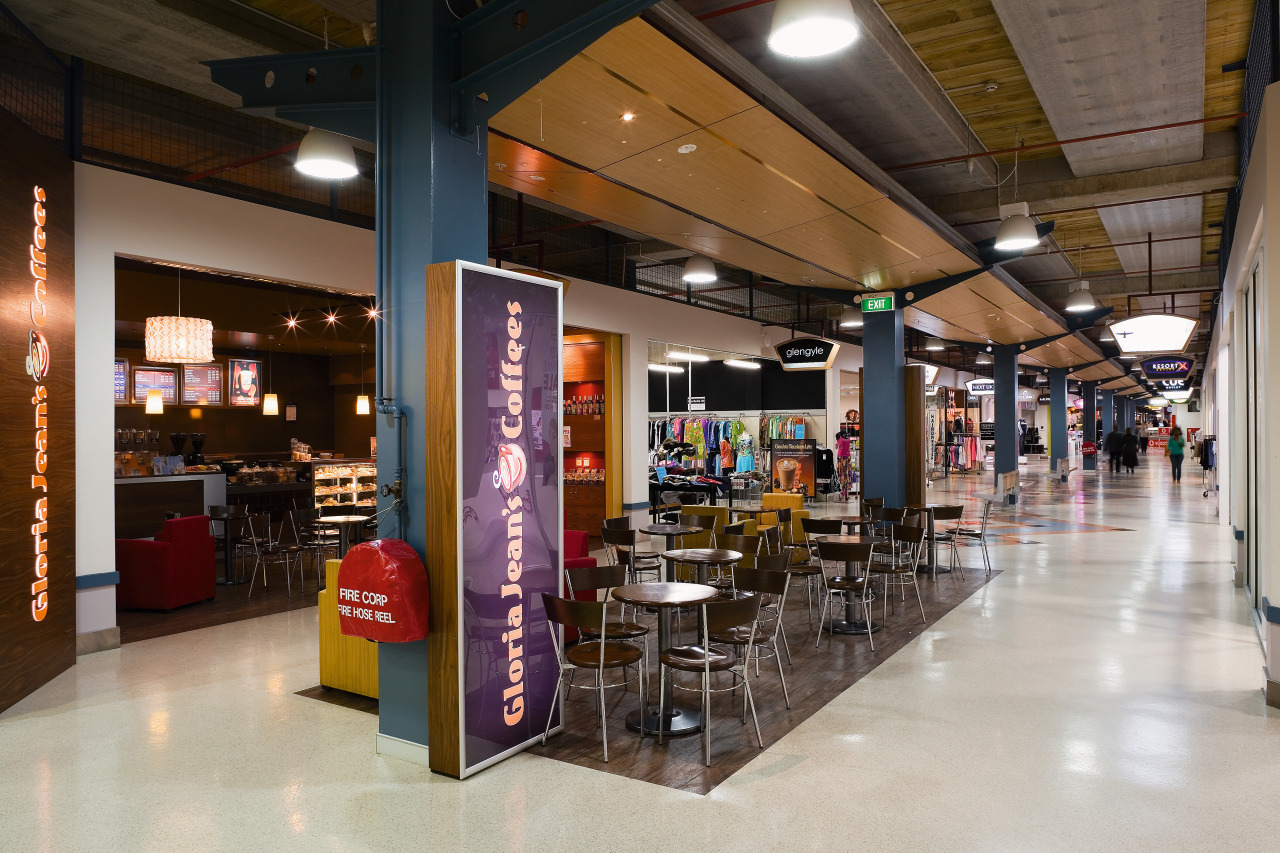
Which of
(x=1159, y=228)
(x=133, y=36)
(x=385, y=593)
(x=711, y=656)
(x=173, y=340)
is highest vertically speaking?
(x=133, y=36)

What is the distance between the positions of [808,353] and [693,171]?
8.11 m

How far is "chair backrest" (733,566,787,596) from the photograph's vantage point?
4.66 m

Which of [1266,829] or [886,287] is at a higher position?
[886,287]

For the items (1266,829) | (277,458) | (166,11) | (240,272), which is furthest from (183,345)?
(1266,829)

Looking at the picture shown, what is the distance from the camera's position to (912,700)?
193 inches

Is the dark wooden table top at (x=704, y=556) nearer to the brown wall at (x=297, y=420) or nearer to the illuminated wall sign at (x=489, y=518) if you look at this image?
the illuminated wall sign at (x=489, y=518)

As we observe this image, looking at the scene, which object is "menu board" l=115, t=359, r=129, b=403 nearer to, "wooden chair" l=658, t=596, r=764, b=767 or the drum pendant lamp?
the drum pendant lamp

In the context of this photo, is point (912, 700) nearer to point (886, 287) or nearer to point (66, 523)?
point (66, 523)

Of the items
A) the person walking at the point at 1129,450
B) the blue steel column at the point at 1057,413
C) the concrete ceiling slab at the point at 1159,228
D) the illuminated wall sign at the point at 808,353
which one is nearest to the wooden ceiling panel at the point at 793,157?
the concrete ceiling slab at the point at 1159,228

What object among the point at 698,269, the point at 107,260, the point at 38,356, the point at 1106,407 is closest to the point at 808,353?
the point at 698,269

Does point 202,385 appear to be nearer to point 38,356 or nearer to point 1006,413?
point 38,356

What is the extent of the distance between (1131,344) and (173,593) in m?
11.0

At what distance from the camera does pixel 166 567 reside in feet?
24.4

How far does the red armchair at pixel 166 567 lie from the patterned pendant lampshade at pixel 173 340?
155 centimetres
